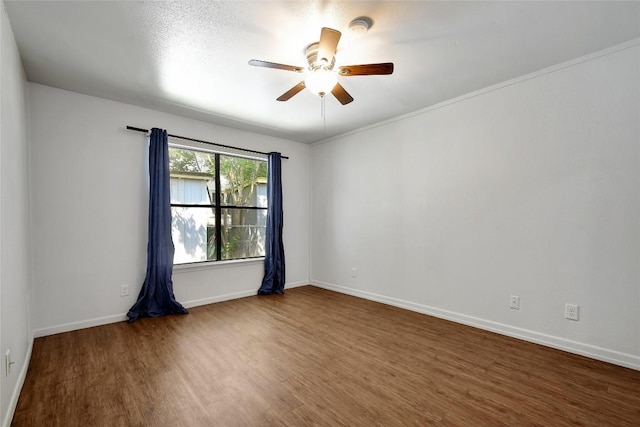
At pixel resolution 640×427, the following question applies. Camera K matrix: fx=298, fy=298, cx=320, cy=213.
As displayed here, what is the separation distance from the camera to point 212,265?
4.22 m

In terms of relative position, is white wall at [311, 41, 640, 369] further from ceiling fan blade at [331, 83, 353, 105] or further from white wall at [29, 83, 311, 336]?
white wall at [29, 83, 311, 336]

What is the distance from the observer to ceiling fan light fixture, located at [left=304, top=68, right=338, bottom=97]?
2229 mm

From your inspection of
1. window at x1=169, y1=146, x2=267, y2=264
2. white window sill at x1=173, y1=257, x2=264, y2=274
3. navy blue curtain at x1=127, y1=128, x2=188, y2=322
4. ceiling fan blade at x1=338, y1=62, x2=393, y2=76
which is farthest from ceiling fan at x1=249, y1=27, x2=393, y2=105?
white window sill at x1=173, y1=257, x2=264, y2=274

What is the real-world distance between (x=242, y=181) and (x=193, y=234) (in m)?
1.11

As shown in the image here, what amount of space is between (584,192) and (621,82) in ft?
2.97

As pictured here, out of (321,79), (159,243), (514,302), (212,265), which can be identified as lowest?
(514,302)

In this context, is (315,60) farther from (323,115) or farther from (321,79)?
(323,115)

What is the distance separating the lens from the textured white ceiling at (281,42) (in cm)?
198

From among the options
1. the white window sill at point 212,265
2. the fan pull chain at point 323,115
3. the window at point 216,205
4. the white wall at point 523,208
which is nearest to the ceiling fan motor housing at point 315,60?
the fan pull chain at point 323,115

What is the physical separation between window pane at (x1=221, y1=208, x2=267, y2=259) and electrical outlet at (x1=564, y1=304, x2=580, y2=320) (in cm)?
388

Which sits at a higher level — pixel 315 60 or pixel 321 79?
pixel 315 60

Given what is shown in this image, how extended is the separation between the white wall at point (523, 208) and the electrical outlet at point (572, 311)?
0.05 metres

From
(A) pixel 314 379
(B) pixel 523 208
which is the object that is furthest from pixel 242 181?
(B) pixel 523 208

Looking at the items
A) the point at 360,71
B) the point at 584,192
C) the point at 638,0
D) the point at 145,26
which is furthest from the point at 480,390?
the point at 145,26
